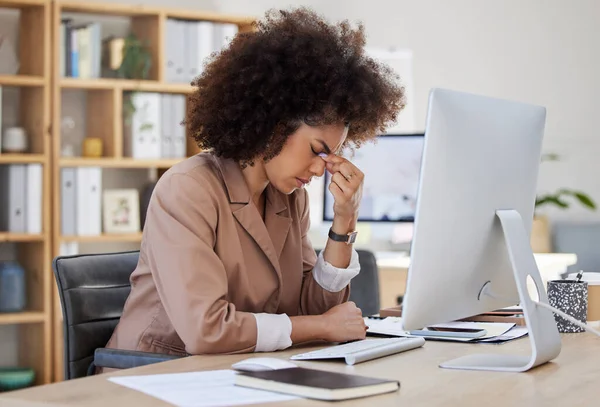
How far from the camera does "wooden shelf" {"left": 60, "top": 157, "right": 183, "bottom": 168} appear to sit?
14.6ft

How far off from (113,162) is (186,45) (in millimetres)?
729

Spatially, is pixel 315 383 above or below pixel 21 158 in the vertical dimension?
below

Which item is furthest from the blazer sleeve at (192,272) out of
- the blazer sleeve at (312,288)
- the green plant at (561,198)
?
the green plant at (561,198)

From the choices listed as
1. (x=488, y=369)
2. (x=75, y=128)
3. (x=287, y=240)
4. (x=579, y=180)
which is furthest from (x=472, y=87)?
(x=488, y=369)

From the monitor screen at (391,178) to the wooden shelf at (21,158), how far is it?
4.50 feet

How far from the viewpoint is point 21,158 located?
14.2 feet

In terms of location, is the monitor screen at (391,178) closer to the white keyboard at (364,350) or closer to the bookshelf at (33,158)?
the bookshelf at (33,158)

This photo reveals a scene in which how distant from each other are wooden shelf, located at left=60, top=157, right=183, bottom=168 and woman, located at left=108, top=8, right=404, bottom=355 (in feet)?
8.21

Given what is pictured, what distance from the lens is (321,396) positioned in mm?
1259

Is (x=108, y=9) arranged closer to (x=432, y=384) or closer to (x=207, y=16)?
(x=207, y=16)

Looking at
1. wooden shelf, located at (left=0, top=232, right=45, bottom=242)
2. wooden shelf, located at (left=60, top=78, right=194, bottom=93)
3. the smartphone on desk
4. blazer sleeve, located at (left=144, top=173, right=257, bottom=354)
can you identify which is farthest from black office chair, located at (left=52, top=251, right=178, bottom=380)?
wooden shelf, located at (left=60, top=78, right=194, bottom=93)

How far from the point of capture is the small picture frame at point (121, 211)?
462 cm

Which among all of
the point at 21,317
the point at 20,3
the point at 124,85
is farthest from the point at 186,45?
the point at 21,317

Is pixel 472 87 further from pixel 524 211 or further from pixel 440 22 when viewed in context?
pixel 524 211
